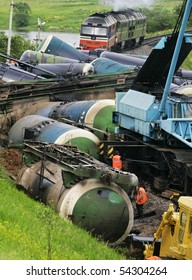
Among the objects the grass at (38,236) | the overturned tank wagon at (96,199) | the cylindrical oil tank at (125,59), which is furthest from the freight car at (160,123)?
the cylindrical oil tank at (125,59)

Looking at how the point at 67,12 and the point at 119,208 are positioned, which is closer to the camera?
the point at 119,208

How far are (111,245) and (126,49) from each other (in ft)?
147

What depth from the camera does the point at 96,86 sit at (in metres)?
32.4

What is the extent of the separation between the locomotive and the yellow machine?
134ft

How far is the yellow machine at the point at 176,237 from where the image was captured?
13.0 meters

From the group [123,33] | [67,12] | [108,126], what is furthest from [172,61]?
[67,12]

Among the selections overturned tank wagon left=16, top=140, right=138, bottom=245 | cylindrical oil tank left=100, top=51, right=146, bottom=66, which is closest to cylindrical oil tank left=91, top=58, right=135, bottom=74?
cylindrical oil tank left=100, top=51, right=146, bottom=66

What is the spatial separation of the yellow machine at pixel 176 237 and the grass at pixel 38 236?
0.74m

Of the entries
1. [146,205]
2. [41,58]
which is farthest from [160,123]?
[41,58]

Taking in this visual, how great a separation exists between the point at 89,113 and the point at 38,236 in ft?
46.1

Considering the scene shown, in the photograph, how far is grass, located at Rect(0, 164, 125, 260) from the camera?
1151 cm

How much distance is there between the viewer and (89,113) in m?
27.3

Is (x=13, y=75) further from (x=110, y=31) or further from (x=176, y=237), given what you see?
(x=110, y=31)
